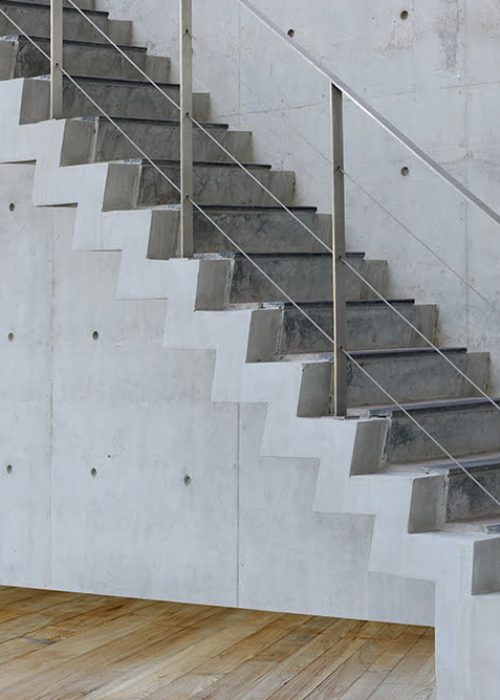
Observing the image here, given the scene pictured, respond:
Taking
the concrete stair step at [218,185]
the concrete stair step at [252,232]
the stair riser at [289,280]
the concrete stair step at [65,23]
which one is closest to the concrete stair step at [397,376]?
the stair riser at [289,280]

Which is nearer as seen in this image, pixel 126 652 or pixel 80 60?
pixel 126 652

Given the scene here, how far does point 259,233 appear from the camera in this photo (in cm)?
430

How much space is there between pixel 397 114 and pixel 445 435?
1415mm

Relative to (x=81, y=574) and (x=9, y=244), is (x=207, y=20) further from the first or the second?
(x=81, y=574)

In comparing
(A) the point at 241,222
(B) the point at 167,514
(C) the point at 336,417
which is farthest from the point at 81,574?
(C) the point at 336,417

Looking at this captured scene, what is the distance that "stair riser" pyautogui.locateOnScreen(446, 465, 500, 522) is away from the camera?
3.39m

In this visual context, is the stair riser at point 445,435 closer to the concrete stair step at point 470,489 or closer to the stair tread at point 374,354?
the concrete stair step at point 470,489

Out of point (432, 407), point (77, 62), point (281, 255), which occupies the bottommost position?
point (432, 407)

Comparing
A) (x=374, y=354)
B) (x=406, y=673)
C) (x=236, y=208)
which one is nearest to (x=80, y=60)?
(x=236, y=208)

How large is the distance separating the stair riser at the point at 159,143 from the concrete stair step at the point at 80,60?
42 cm

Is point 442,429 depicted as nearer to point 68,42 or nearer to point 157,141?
point 157,141

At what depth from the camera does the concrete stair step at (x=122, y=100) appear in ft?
13.9

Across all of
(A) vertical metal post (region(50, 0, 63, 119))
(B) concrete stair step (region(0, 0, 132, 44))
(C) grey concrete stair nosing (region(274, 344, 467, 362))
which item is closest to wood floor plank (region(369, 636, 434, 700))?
(C) grey concrete stair nosing (region(274, 344, 467, 362))

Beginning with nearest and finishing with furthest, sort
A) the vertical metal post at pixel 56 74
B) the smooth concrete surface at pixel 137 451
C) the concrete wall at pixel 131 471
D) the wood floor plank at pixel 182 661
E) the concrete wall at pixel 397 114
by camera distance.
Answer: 1. the wood floor plank at pixel 182 661
2. the smooth concrete surface at pixel 137 451
3. the vertical metal post at pixel 56 74
4. the concrete wall at pixel 397 114
5. the concrete wall at pixel 131 471
